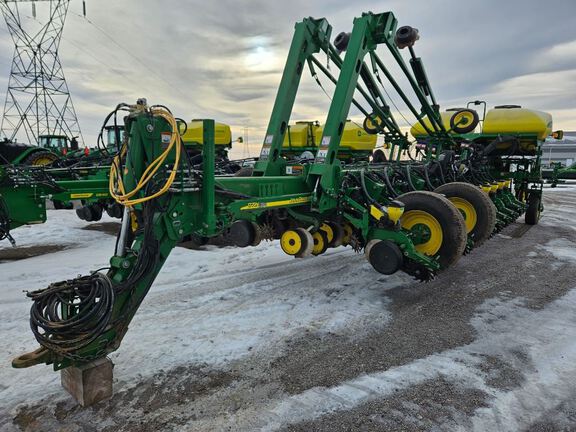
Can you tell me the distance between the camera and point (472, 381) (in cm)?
320

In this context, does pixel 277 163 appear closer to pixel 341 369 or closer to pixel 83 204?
pixel 341 369

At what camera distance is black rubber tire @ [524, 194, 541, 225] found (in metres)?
10.7

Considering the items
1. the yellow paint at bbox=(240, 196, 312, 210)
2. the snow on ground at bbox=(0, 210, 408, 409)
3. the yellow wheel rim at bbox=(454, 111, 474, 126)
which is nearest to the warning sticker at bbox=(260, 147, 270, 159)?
the yellow paint at bbox=(240, 196, 312, 210)

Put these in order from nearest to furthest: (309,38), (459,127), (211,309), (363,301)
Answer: (211,309), (363,301), (309,38), (459,127)

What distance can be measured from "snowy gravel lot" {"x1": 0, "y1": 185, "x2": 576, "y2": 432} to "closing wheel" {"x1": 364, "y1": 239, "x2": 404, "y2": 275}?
48 centimetres

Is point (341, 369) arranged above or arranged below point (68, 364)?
below

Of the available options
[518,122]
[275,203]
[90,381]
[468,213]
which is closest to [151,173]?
[90,381]

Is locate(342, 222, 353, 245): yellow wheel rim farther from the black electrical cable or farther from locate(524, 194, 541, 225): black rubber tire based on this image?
locate(524, 194, 541, 225): black rubber tire

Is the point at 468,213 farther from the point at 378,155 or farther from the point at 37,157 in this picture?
the point at 37,157

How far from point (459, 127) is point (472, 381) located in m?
6.34

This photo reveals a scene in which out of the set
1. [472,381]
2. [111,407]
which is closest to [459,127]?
[472,381]

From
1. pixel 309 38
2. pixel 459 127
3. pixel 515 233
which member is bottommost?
pixel 515 233

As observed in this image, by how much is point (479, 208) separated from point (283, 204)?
2991 mm

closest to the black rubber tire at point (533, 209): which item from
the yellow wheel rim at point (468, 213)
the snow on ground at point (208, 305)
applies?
the yellow wheel rim at point (468, 213)
